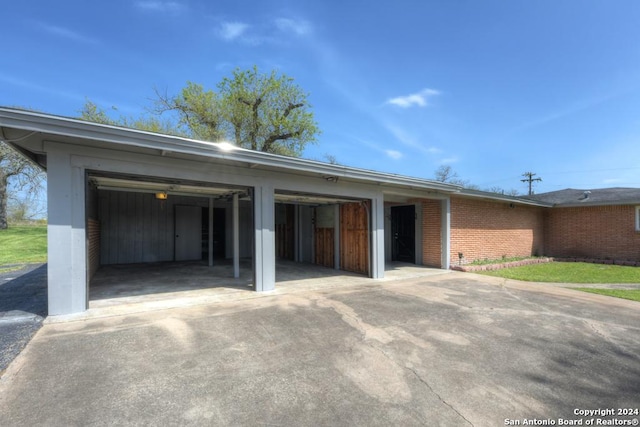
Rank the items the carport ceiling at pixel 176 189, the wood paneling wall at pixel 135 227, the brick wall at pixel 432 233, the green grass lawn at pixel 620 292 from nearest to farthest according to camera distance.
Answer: the green grass lawn at pixel 620 292 < the carport ceiling at pixel 176 189 < the brick wall at pixel 432 233 < the wood paneling wall at pixel 135 227

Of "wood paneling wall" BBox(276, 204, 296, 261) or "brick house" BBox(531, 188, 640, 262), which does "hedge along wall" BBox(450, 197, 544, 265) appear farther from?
"wood paneling wall" BBox(276, 204, 296, 261)

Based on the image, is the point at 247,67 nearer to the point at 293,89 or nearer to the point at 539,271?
the point at 293,89

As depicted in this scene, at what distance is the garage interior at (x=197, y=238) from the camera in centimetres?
766

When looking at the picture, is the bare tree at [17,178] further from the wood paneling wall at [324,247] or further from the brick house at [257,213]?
the wood paneling wall at [324,247]

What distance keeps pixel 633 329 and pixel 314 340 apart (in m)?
4.69

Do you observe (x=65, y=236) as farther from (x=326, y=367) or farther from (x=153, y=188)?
(x=326, y=367)

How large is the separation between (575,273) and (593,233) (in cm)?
473

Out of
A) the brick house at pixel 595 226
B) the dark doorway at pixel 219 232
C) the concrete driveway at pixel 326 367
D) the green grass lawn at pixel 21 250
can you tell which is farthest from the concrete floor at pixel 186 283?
the brick house at pixel 595 226

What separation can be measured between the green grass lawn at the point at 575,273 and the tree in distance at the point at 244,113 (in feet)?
51.0


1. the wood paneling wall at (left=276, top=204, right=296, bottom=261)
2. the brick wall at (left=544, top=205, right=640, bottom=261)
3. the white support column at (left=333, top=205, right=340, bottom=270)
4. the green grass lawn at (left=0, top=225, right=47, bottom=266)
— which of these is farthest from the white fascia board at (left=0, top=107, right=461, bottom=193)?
the brick wall at (left=544, top=205, right=640, bottom=261)

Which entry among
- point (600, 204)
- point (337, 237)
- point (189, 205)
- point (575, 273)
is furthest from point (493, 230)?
point (189, 205)

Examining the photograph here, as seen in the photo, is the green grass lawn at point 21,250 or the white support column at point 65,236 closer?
the white support column at point 65,236

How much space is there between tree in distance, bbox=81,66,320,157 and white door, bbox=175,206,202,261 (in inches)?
353

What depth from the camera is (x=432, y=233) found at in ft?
35.0
